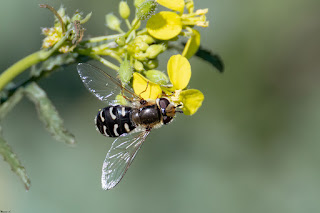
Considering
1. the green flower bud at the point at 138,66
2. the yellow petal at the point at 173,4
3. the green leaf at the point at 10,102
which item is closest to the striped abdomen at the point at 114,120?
the green flower bud at the point at 138,66

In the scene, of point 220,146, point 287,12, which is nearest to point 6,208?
point 220,146

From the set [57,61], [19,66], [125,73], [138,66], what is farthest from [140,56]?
[19,66]

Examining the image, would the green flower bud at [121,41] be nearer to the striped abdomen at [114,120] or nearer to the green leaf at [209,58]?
the striped abdomen at [114,120]

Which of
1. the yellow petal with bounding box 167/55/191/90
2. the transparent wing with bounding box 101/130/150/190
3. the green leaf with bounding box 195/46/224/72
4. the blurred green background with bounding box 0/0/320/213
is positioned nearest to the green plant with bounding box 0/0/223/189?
the yellow petal with bounding box 167/55/191/90

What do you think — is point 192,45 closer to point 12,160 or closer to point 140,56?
point 140,56

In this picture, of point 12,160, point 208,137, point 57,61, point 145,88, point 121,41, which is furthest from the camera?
point 208,137

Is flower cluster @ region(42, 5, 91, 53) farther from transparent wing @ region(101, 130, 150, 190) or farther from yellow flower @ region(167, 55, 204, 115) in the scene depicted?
transparent wing @ region(101, 130, 150, 190)
